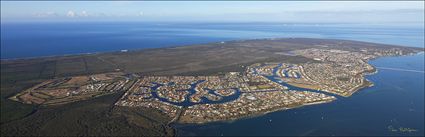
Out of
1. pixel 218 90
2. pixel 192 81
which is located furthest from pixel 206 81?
pixel 218 90

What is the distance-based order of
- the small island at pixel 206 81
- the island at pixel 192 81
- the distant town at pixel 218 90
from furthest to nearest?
the small island at pixel 206 81 < the island at pixel 192 81 < the distant town at pixel 218 90

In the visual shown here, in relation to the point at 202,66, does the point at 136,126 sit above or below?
below

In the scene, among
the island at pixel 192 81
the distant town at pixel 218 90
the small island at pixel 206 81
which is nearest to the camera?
the distant town at pixel 218 90

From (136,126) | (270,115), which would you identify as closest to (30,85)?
(136,126)

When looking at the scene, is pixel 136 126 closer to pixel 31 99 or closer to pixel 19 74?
pixel 31 99

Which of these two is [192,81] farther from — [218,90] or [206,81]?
[218,90]

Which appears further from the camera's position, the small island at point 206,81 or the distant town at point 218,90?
the small island at point 206,81
